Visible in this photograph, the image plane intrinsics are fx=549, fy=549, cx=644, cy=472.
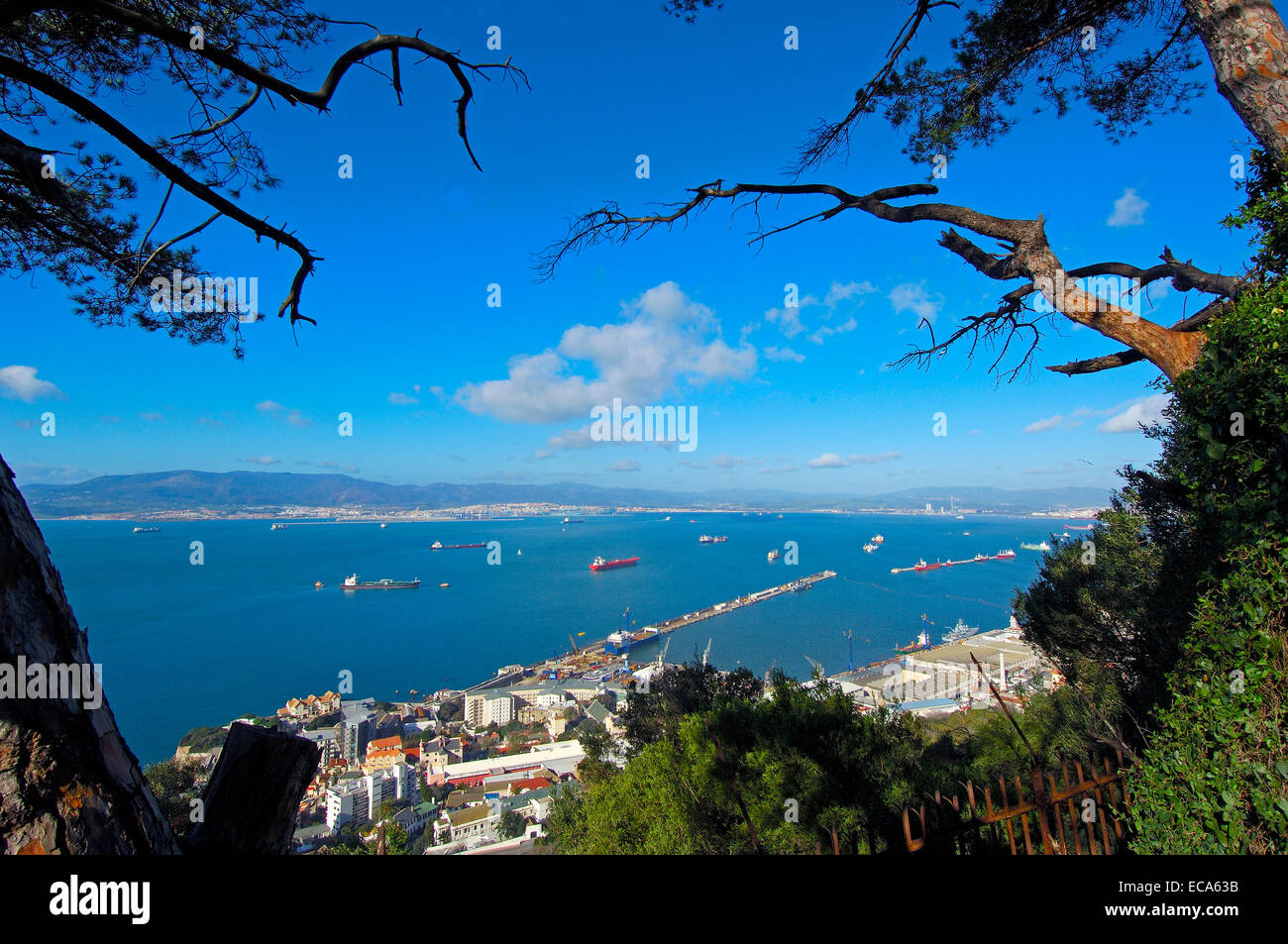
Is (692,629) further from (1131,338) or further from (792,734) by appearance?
(1131,338)

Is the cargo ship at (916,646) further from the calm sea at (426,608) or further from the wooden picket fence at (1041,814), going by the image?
the wooden picket fence at (1041,814)

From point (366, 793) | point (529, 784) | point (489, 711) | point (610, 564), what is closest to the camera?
point (366, 793)

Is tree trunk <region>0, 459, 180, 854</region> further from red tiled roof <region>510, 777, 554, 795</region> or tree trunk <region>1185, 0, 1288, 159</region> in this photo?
red tiled roof <region>510, 777, 554, 795</region>

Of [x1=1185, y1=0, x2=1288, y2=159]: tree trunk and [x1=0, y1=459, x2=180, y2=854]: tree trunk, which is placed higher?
[x1=1185, y1=0, x2=1288, y2=159]: tree trunk

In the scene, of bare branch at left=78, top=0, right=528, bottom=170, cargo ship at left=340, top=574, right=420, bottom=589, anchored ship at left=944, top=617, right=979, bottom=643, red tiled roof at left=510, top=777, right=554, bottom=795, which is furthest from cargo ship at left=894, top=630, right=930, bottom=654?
cargo ship at left=340, top=574, right=420, bottom=589

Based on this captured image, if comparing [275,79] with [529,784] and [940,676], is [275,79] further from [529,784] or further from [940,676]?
[940,676]

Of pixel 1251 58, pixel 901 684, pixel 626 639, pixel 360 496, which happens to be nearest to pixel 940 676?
pixel 901 684

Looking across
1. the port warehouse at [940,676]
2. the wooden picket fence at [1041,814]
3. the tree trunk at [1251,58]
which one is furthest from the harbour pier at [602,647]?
the tree trunk at [1251,58]
